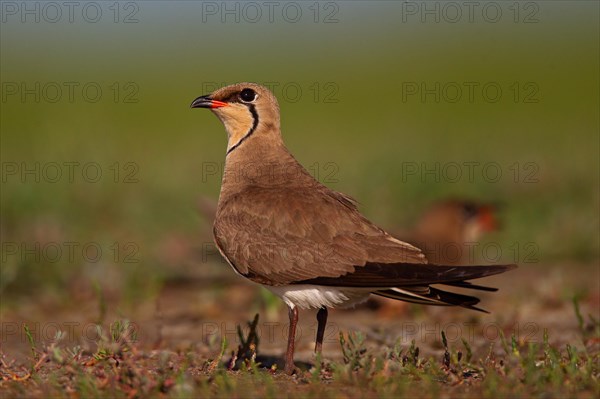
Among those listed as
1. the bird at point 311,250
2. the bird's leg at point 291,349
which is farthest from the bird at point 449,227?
the bird's leg at point 291,349

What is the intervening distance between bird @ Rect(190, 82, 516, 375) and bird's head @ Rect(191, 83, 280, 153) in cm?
26

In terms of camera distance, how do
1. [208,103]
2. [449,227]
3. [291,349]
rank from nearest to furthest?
[291,349] < [208,103] < [449,227]

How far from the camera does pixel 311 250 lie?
4953 millimetres

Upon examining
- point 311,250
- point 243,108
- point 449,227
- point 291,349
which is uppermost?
point 243,108

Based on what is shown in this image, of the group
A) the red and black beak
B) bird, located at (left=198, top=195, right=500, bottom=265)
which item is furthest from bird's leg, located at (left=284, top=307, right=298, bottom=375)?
bird, located at (left=198, top=195, right=500, bottom=265)

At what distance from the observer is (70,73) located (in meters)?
28.6

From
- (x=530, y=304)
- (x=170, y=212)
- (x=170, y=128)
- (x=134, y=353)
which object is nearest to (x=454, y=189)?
(x=170, y=212)

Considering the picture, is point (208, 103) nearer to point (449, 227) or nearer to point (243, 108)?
point (243, 108)

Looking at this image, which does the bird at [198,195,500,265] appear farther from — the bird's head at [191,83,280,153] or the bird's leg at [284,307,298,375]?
the bird's leg at [284,307,298,375]

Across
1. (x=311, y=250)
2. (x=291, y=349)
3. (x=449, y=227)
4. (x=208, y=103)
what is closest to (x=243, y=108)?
(x=208, y=103)

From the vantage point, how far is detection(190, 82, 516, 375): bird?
15.5 ft

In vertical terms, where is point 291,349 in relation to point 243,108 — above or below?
below

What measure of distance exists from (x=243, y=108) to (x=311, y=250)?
4.19 ft

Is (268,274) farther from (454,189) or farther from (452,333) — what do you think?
(454,189)
